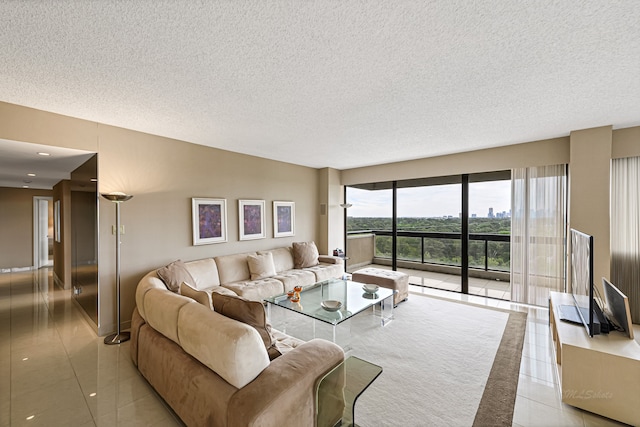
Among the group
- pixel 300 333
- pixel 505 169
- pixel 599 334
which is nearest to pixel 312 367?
pixel 300 333

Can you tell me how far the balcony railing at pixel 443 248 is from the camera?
4.92m

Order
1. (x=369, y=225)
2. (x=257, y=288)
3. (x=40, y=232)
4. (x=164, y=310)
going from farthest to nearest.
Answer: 1. (x=40, y=232)
2. (x=369, y=225)
3. (x=257, y=288)
4. (x=164, y=310)

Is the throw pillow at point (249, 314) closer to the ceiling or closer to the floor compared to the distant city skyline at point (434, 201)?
closer to the floor

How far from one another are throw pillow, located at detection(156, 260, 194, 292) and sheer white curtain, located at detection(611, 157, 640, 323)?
19.2 ft

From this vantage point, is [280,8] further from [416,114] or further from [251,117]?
[416,114]

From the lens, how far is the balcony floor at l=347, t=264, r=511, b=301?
4809 mm

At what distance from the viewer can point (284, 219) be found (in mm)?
5613

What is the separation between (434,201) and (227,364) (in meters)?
5.03

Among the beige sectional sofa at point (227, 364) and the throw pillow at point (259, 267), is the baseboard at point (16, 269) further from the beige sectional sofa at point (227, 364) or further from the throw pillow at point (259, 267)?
the beige sectional sofa at point (227, 364)

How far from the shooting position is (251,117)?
3104 millimetres

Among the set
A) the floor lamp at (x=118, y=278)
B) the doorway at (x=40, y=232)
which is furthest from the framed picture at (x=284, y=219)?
the doorway at (x=40, y=232)

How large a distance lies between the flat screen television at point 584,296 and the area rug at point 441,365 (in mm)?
685

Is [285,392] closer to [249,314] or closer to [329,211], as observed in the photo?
[249,314]

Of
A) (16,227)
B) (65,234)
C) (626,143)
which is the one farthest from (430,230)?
(16,227)
